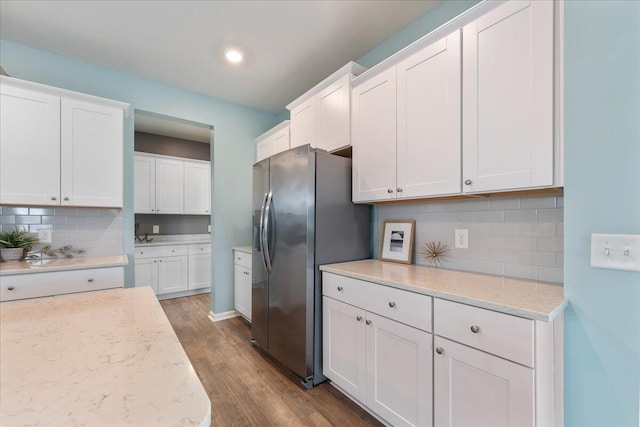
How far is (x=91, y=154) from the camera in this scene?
2.45 metres

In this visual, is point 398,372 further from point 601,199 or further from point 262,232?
point 262,232

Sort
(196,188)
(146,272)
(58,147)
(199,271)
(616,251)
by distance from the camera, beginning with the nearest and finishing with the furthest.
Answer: (616,251)
(58,147)
(146,272)
(199,271)
(196,188)

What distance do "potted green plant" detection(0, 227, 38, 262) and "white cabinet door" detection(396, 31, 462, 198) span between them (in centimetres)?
305

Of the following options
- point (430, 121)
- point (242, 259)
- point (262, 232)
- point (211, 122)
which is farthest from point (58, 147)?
point (430, 121)

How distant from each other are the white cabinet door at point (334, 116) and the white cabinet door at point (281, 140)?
2.21 ft

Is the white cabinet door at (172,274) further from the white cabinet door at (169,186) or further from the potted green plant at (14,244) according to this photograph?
the potted green plant at (14,244)

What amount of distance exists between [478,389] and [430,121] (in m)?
1.42

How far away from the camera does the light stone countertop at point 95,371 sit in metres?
0.45

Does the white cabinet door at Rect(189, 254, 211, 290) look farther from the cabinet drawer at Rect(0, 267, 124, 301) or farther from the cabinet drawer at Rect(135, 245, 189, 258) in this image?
the cabinet drawer at Rect(0, 267, 124, 301)

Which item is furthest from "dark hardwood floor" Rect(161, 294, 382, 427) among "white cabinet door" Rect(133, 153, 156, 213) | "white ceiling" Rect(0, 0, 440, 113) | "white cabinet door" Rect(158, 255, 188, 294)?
"white ceiling" Rect(0, 0, 440, 113)

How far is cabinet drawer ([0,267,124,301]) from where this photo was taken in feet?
6.42

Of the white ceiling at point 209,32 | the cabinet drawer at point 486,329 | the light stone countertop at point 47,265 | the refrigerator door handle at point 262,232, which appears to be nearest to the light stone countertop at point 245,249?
the refrigerator door handle at point 262,232

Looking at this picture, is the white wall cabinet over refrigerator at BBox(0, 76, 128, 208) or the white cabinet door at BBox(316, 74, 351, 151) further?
the white cabinet door at BBox(316, 74, 351, 151)

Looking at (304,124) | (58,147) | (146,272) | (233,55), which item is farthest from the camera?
(146,272)
